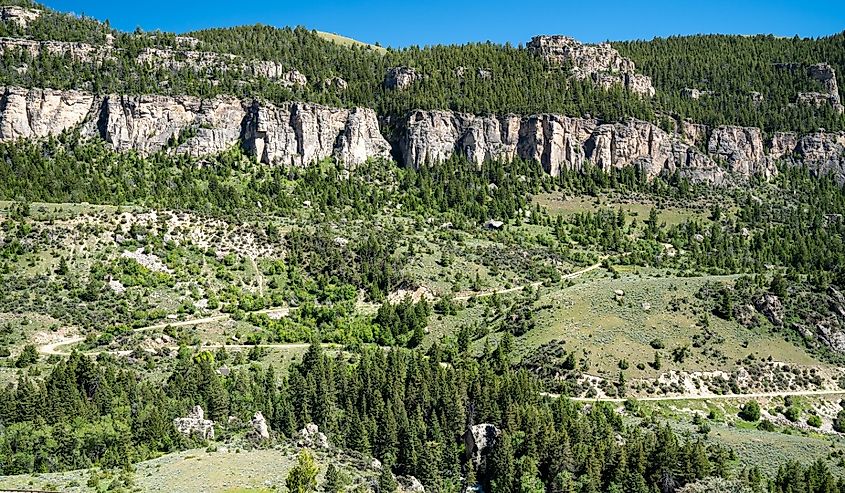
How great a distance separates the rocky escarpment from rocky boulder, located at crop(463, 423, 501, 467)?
117 m

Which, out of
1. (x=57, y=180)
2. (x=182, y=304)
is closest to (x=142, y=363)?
(x=182, y=304)

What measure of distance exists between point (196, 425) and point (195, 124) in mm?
119010

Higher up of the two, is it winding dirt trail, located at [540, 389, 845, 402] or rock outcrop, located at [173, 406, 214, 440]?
rock outcrop, located at [173, 406, 214, 440]

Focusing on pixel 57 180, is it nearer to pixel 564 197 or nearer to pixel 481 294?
pixel 481 294

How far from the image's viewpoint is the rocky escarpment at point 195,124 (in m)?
173

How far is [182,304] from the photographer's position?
11781 cm

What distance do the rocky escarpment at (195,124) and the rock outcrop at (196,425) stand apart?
4270 inches

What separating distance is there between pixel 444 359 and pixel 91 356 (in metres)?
45.9

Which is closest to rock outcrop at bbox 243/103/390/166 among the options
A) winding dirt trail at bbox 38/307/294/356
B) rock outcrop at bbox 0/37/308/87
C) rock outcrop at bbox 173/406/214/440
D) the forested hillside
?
the forested hillside

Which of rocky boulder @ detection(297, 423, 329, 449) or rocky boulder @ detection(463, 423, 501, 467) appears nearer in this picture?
rocky boulder @ detection(297, 423, 329, 449)

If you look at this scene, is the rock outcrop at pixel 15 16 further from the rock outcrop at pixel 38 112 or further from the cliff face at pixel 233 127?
the cliff face at pixel 233 127

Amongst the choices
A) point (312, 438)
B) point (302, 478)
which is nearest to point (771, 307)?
point (312, 438)

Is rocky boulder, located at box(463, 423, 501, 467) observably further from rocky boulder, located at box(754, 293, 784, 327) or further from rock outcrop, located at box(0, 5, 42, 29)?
rock outcrop, located at box(0, 5, 42, 29)

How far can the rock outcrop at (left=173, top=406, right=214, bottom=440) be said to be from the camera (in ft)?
250
